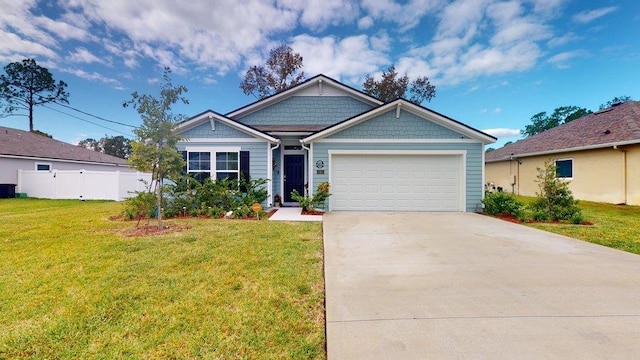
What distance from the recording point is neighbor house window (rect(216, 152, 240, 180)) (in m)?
10.5

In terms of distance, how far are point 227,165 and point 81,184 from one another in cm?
1003

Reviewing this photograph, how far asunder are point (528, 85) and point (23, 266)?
80.4 feet

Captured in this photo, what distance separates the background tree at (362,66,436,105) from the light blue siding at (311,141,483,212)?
1285 cm

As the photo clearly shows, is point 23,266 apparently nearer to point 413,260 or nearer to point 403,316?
point 403,316

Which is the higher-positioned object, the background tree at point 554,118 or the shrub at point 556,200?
the background tree at point 554,118

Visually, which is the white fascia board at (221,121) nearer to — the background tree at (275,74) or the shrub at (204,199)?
the shrub at (204,199)

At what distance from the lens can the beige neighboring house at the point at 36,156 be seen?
16219 mm

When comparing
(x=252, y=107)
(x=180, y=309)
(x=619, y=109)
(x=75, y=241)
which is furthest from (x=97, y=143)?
(x=619, y=109)

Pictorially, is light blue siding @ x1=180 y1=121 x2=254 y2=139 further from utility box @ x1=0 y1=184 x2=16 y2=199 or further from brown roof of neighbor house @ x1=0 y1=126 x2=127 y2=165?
brown roof of neighbor house @ x1=0 y1=126 x2=127 y2=165

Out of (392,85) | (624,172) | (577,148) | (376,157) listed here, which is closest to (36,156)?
(376,157)

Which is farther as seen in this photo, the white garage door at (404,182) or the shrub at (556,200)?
the white garage door at (404,182)

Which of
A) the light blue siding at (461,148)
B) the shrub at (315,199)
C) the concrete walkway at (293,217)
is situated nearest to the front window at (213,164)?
the concrete walkway at (293,217)

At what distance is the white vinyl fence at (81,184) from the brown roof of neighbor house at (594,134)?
22.7m

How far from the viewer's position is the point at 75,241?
5.70 meters
